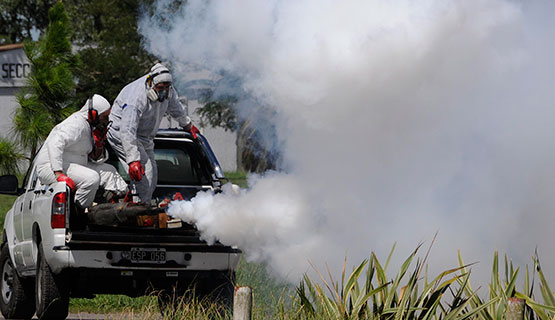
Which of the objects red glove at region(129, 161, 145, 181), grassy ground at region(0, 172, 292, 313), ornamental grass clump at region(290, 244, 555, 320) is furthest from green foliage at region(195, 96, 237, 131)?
ornamental grass clump at region(290, 244, 555, 320)

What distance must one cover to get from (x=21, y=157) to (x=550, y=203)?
27.4ft

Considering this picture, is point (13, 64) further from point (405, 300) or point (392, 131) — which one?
point (405, 300)

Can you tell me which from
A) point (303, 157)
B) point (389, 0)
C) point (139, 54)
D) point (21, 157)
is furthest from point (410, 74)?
point (139, 54)

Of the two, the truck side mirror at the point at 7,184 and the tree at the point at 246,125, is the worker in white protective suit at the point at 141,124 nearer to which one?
the truck side mirror at the point at 7,184

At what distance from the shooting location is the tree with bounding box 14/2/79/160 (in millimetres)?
14945

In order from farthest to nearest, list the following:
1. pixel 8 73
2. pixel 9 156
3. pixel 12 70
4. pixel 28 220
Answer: pixel 8 73 < pixel 12 70 < pixel 9 156 < pixel 28 220

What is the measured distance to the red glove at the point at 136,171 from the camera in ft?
30.8

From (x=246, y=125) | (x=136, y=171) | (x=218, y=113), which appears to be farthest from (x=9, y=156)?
(x=246, y=125)

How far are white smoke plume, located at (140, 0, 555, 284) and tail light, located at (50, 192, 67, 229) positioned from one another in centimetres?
99

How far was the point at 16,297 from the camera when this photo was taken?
1002 cm

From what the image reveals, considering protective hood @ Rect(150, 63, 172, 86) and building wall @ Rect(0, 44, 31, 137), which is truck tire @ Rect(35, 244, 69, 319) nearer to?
protective hood @ Rect(150, 63, 172, 86)

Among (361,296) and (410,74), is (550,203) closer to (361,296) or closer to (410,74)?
(410,74)

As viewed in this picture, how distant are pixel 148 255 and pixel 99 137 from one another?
1.44 metres

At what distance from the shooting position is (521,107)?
10570 millimetres
